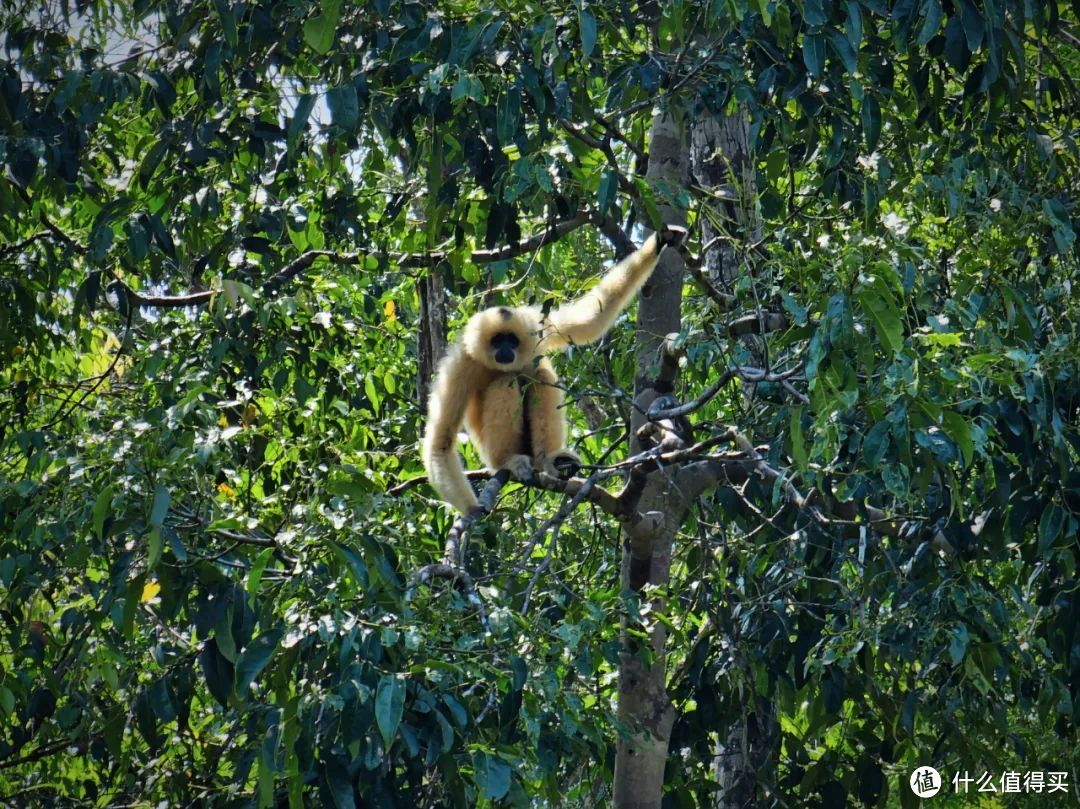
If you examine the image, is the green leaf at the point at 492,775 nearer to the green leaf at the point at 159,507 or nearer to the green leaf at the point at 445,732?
the green leaf at the point at 445,732

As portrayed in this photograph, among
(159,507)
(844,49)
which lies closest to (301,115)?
(159,507)

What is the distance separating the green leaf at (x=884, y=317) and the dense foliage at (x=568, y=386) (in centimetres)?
2

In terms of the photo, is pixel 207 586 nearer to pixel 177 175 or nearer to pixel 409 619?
pixel 409 619

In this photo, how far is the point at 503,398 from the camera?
6.07 m

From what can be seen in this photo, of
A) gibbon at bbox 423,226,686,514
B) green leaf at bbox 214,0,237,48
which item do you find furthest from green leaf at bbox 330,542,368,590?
gibbon at bbox 423,226,686,514

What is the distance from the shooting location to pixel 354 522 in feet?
10.5

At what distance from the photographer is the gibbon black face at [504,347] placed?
604 centimetres

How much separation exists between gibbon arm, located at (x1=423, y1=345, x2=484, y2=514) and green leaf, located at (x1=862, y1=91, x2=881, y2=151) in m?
2.50

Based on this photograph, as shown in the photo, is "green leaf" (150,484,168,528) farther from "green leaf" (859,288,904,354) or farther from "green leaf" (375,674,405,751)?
"green leaf" (859,288,904,354)

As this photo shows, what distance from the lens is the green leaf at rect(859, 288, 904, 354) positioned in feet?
8.83

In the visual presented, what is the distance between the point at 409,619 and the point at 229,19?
1.87 m

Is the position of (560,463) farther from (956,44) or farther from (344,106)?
(956,44)

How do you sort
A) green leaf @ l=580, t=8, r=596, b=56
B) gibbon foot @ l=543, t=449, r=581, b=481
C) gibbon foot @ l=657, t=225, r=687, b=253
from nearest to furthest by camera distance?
1. green leaf @ l=580, t=8, r=596, b=56
2. gibbon foot @ l=657, t=225, r=687, b=253
3. gibbon foot @ l=543, t=449, r=581, b=481

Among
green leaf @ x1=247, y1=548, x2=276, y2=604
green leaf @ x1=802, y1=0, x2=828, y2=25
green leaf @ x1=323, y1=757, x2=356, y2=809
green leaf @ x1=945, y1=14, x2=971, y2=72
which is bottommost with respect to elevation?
green leaf @ x1=323, y1=757, x2=356, y2=809
